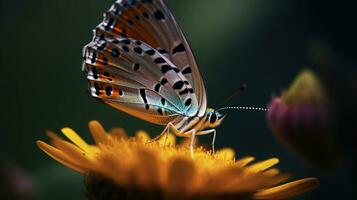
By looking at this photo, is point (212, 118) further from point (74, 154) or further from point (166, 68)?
point (74, 154)

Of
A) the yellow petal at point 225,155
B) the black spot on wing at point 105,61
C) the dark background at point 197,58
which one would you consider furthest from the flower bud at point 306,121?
the dark background at point 197,58

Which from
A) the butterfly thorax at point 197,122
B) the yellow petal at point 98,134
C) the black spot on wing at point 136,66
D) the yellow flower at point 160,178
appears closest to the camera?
the yellow flower at point 160,178

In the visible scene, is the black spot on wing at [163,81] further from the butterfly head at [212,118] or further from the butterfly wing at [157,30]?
the butterfly head at [212,118]

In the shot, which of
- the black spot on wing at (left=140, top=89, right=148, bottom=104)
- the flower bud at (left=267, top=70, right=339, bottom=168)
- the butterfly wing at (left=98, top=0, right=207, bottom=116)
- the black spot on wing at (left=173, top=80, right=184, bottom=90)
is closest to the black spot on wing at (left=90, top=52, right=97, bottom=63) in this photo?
the butterfly wing at (left=98, top=0, right=207, bottom=116)

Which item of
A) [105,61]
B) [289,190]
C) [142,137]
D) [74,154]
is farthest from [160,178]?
[105,61]

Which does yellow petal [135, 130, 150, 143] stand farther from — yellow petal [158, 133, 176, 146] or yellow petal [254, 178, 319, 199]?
yellow petal [254, 178, 319, 199]

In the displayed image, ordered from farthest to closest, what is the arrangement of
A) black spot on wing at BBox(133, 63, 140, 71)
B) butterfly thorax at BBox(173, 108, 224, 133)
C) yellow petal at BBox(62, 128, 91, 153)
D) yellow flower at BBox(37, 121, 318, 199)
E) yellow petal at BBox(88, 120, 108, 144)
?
1. black spot on wing at BBox(133, 63, 140, 71)
2. butterfly thorax at BBox(173, 108, 224, 133)
3. yellow petal at BBox(88, 120, 108, 144)
4. yellow petal at BBox(62, 128, 91, 153)
5. yellow flower at BBox(37, 121, 318, 199)
